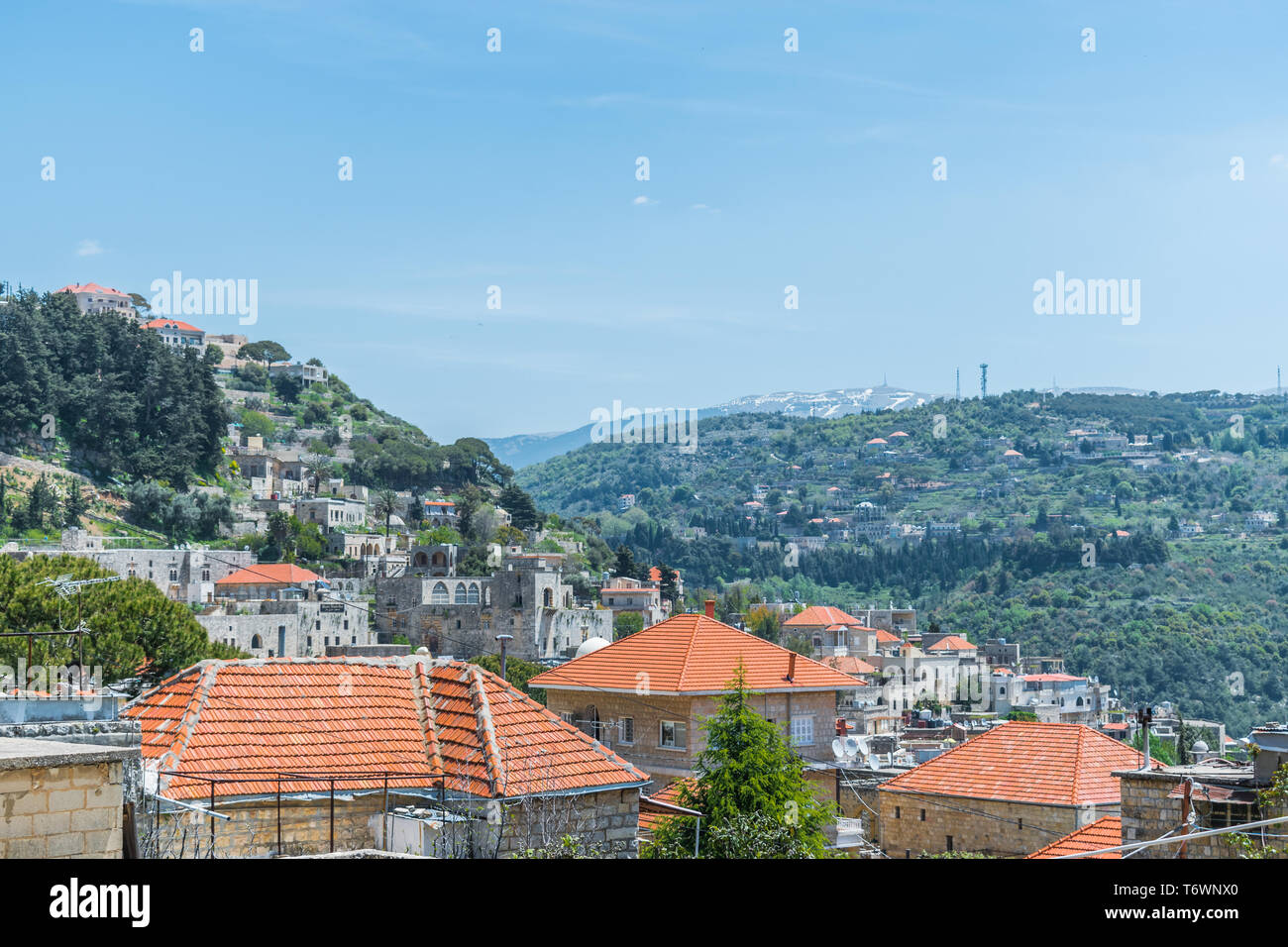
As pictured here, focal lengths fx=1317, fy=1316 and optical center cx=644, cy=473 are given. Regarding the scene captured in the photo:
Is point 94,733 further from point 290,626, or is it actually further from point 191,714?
point 290,626

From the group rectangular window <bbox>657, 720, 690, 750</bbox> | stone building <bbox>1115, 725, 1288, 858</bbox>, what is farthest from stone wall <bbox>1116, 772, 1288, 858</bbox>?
rectangular window <bbox>657, 720, 690, 750</bbox>

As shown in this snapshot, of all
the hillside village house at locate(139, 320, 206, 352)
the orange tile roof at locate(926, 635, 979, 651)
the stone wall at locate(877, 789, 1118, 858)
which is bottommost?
the orange tile roof at locate(926, 635, 979, 651)

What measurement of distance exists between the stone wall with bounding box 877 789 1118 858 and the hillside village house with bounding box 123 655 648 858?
513cm

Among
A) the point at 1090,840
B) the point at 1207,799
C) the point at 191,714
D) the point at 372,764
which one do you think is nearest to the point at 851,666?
the point at 1090,840

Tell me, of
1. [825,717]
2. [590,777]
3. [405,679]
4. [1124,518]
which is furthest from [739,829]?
[1124,518]

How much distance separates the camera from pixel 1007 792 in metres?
15.0

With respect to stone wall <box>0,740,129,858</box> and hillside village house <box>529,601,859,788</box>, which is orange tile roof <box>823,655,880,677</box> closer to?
hillside village house <box>529,601,859,788</box>

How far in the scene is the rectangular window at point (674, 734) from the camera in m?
18.1

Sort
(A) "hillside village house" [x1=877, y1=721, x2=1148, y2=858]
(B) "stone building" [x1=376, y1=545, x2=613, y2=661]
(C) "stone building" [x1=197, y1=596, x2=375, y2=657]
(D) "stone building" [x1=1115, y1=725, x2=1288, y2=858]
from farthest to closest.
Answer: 1. (B) "stone building" [x1=376, y1=545, x2=613, y2=661]
2. (C) "stone building" [x1=197, y1=596, x2=375, y2=657]
3. (A) "hillside village house" [x1=877, y1=721, x2=1148, y2=858]
4. (D) "stone building" [x1=1115, y1=725, x2=1288, y2=858]

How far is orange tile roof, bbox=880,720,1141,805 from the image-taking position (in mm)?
14641
